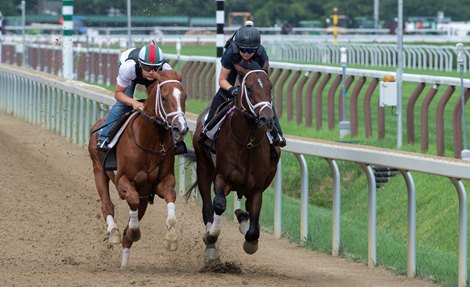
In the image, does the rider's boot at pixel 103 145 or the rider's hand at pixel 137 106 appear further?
the rider's boot at pixel 103 145

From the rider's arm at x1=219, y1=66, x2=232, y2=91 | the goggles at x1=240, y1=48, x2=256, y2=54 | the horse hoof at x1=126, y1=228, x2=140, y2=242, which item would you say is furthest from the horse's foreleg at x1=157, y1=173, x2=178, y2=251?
the goggles at x1=240, y1=48, x2=256, y2=54

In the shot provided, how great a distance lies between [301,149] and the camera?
1057 cm

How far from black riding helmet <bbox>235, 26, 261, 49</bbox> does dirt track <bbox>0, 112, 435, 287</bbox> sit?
1.46 meters

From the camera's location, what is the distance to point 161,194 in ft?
29.6

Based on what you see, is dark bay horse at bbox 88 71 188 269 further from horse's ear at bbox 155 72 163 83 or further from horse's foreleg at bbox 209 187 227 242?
horse's foreleg at bbox 209 187 227 242

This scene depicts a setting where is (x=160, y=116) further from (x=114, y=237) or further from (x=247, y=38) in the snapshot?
(x=114, y=237)

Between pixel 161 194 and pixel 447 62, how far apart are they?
24820 millimetres

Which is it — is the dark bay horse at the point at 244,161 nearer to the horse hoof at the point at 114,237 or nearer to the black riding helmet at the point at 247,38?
the black riding helmet at the point at 247,38

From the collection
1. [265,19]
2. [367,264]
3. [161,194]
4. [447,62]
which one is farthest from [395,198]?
[265,19]

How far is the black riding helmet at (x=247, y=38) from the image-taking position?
9.19m

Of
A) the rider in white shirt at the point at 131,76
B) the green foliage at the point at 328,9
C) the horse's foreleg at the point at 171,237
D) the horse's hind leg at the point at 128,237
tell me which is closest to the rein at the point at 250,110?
the rider in white shirt at the point at 131,76

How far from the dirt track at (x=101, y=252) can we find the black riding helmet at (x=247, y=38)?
4.79ft

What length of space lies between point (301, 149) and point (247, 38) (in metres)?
1.62

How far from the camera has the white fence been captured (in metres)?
8.29
